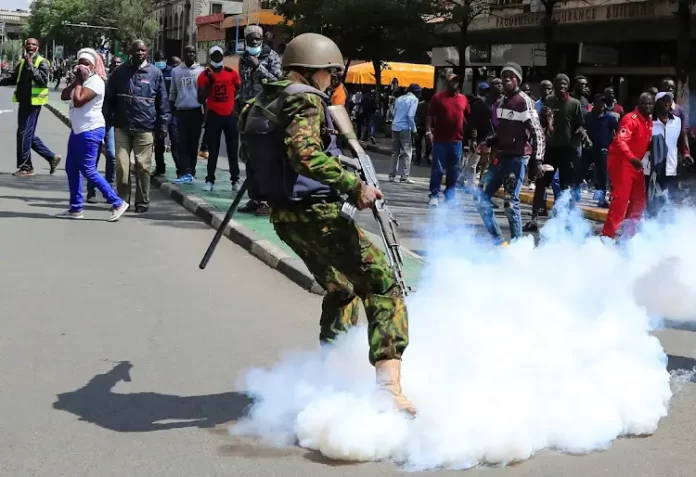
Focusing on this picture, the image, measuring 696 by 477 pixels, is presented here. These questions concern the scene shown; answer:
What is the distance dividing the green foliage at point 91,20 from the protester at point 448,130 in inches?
2281

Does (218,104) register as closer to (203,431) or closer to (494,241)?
(494,241)

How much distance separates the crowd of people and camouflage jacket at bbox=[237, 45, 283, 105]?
7.62 ft

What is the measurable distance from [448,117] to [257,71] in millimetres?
3669

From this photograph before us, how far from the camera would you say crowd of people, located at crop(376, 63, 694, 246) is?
949cm

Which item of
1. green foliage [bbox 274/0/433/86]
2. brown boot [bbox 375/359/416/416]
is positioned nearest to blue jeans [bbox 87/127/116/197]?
brown boot [bbox 375/359/416/416]

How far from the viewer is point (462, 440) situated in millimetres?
4141

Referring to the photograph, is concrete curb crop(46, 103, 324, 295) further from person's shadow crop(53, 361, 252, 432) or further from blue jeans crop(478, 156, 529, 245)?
person's shadow crop(53, 361, 252, 432)

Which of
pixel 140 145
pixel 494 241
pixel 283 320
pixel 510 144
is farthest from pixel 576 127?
pixel 283 320

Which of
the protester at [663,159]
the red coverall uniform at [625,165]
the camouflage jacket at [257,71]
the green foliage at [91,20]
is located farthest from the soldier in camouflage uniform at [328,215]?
the green foliage at [91,20]

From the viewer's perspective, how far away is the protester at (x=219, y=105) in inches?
508

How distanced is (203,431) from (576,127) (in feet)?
29.7

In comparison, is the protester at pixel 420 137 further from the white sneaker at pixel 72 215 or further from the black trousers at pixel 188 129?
the white sneaker at pixel 72 215

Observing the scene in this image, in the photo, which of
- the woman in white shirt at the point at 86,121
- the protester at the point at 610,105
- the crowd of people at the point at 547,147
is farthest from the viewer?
the protester at the point at 610,105

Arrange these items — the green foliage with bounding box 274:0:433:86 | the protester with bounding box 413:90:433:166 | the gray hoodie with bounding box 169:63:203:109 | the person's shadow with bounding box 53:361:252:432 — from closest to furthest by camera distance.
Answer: the person's shadow with bounding box 53:361:252:432 → the gray hoodie with bounding box 169:63:203:109 → the protester with bounding box 413:90:433:166 → the green foliage with bounding box 274:0:433:86
